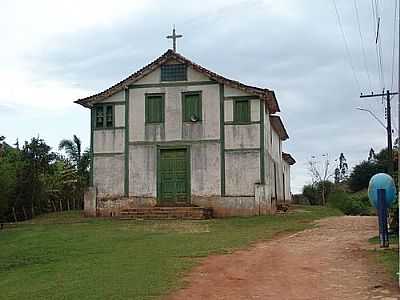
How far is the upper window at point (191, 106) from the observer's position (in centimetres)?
2897

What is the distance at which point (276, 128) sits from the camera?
121 feet

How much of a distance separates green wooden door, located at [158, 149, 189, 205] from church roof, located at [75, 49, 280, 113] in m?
3.68

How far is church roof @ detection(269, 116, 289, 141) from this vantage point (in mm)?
34403

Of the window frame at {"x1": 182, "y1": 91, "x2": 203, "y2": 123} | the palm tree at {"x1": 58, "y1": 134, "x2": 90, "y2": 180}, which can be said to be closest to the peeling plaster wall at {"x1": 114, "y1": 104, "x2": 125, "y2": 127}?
the window frame at {"x1": 182, "y1": 91, "x2": 203, "y2": 123}

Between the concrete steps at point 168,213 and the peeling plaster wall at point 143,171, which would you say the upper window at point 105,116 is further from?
the concrete steps at point 168,213

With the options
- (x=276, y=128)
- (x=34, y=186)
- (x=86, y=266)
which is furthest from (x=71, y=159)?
(x=86, y=266)

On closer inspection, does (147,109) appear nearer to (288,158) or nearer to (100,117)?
(100,117)

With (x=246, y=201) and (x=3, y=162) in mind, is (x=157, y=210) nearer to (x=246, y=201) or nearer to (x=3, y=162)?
(x=246, y=201)

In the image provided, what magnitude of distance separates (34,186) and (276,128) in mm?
14253

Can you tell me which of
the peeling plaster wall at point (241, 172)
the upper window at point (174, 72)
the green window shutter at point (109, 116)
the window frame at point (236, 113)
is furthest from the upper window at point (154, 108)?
the peeling plaster wall at point (241, 172)

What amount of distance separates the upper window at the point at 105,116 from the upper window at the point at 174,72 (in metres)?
2.96

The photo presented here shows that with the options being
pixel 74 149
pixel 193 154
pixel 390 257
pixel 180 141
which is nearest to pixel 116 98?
pixel 180 141

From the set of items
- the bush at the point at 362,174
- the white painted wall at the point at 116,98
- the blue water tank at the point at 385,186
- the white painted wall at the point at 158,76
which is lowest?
the blue water tank at the point at 385,186

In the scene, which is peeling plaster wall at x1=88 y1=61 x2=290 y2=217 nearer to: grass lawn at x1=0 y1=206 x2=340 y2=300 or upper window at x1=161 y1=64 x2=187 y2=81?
upper window at x1=161 y1=64 x2=187 y2=81
